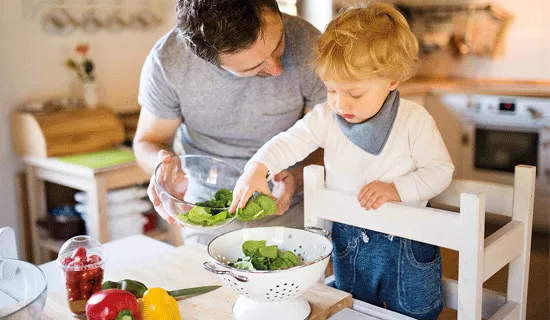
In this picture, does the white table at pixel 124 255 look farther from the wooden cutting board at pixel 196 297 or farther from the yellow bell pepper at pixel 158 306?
the yellow bell pepper at pixel 158 306

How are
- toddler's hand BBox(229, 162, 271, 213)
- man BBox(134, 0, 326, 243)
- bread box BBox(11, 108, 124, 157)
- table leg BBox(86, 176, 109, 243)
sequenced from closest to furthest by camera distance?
1. toddler's hand BBox(229, 162, 271, 213)
2. man BBox(134, 0, 326, 243)
3. table leg BBox(86, 176, 109, 243)
4. bread box BBox(11, 108, 124, 157)

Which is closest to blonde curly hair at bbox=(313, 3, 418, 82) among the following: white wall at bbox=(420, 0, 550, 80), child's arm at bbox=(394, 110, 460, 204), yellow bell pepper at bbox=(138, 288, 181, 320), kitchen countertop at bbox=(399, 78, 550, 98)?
child's arm at bbox=(394, 110, 460, 204)

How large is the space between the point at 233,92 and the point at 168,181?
365mm

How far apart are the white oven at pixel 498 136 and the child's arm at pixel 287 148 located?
2485 millimetres

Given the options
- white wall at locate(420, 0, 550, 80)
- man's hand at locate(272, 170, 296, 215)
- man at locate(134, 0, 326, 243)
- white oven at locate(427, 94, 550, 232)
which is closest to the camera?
man's hand at locate(272, 170, 296, 215)

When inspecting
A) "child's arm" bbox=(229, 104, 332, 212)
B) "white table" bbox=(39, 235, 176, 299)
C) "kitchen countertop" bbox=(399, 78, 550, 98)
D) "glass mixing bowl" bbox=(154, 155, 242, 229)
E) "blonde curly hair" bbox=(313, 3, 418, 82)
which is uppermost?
"blonde curly hair" bbox=(313, 3, 418, 82)

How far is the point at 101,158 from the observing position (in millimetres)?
2643

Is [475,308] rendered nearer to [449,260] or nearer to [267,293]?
[267,293]

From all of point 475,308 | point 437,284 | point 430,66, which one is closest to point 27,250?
point 437,284

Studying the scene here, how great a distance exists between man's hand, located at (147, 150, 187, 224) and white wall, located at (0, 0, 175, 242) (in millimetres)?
1634

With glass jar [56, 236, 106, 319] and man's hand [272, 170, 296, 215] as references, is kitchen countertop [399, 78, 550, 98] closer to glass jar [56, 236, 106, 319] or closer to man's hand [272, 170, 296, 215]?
man's hand [272, 170, 296, 215]

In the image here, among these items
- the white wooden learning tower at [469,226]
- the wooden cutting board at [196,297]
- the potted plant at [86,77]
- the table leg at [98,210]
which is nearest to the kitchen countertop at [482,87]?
the potted plant at [86,77]

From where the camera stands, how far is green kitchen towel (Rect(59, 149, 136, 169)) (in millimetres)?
→ 2541

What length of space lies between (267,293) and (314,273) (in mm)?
88
